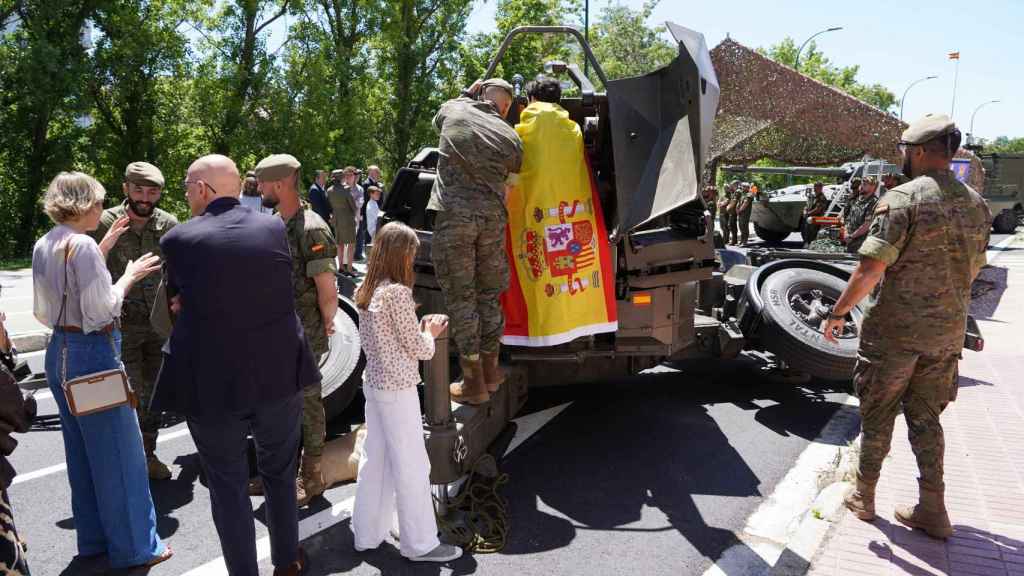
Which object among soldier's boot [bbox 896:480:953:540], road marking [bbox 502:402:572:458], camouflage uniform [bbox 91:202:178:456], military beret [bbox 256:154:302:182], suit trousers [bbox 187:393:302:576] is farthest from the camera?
road marking [bbox 502:402:572:458]

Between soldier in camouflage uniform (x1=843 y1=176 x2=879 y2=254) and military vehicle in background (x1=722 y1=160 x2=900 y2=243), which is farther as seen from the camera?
military vehicle in background (x1=722 y1=160 x2=900 y2=243)

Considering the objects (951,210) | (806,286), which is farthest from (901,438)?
(951,210)

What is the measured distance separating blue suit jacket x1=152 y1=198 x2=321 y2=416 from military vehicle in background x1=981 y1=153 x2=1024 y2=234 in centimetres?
2659

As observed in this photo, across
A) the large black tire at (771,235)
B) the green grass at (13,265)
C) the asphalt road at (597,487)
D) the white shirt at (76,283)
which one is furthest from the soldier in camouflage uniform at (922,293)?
the large black tire at (771,235)

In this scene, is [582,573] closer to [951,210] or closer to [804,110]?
[951,210]

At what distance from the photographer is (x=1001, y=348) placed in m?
8.34

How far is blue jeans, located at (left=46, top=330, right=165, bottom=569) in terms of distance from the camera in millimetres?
3438

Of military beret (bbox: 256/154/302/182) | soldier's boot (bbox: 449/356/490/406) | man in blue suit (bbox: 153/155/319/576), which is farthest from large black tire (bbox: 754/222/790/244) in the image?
man in blue suit (bbox: 153/155/319/576)

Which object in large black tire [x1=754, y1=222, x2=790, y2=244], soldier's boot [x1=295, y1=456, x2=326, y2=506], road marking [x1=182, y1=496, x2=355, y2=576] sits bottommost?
large black tire [x1=754, y1=222, x2=790, y2=244]

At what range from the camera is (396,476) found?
3.45 meters

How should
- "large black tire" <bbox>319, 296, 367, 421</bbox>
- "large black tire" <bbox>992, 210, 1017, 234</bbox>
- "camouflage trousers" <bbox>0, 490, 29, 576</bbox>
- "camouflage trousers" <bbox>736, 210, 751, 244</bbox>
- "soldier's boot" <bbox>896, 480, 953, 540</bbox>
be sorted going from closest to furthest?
"camouflage trousers" <bbox>0, 490, 29, 576</bbox> < "soldier's boot" <bbox>896, 480, 953, 540</bbox> < "large black tire" <bbox>319, 296, 367, 421</bbox> < "camouflage trousers" <bbox>736, 210, 751, 244</bbox> < "large black tire" <bbox>992, 210, 1017, 234</bbox>

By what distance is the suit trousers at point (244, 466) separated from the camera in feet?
9.70

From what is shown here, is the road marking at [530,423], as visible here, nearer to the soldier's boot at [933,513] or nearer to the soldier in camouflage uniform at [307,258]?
the soldier in camouflage uniform at [307,258]

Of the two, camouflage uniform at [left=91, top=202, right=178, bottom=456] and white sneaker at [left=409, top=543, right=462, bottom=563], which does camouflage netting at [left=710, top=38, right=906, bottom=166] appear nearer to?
camouflage uniform at [left=91, top=202, right=178, bottom=456]
